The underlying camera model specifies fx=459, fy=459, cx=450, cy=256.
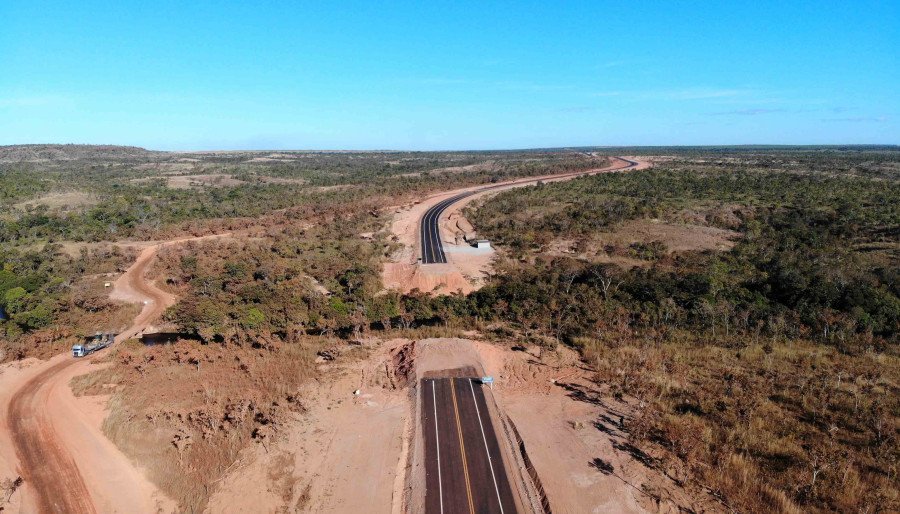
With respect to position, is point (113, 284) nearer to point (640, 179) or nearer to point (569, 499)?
point (569, 499)

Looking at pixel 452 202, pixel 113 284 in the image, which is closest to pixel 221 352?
pixel 113 284

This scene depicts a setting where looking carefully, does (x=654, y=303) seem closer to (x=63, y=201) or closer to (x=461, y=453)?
(x=461, y=453)

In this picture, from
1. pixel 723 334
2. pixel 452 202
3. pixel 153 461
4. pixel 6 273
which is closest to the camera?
pixel 153 461

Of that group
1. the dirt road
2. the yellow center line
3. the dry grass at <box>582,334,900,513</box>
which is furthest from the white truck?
the dry grass at <box>582,334,900,513</box>

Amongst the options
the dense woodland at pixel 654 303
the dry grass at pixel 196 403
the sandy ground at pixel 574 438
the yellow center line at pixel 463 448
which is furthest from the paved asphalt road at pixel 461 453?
the dry grass at pixel 196 403

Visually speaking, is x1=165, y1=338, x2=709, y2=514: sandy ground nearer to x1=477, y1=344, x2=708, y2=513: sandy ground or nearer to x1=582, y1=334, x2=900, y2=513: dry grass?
x1=477, y1=344, x2=708, y2=513: sandy ground

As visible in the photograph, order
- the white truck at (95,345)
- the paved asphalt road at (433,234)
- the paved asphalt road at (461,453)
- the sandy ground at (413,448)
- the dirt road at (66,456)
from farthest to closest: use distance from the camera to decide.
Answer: the paved asphalt road at (433,234) < the white truck at (95,345) < the dirt road at (66,456) < the sandy ground at (413,448) < the paved asphalt road at (461,453)

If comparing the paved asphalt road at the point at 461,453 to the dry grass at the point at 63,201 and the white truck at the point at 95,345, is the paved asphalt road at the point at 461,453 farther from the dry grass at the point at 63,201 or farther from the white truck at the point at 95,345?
the dry grass at the point at 63,201
